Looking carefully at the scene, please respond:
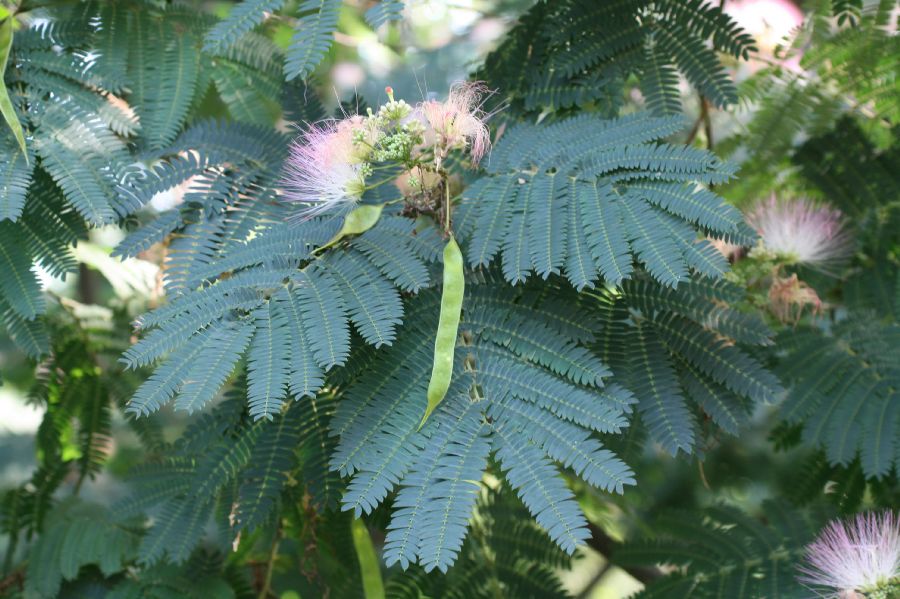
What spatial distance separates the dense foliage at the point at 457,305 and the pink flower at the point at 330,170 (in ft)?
0.05

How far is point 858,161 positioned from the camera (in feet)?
7.41

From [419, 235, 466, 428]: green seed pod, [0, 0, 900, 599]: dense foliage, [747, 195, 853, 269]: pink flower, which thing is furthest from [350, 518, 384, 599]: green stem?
[747, 195, 853, 269]: pink flower

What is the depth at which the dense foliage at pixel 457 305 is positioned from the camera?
1.30m

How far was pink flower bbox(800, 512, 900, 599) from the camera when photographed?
A: 1536mm

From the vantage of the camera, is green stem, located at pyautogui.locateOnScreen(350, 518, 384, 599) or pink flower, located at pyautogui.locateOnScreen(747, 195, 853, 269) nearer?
green stem, located at pyautogui.locateOnScreen(350, 518, 384, 599)

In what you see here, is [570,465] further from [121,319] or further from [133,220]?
[121,319]

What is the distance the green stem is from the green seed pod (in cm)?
57

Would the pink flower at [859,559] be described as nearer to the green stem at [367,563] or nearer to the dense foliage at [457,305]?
the dense foliage at [457,305]

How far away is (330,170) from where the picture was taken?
1.50 meters

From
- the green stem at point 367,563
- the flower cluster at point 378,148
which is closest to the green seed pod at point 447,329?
the flower cluster at point 378,148

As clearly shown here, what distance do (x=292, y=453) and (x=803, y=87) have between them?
62.0 inches

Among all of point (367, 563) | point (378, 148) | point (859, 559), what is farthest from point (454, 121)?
point (859, 559)

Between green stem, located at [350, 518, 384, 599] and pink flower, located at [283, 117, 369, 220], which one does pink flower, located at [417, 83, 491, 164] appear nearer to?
pink flower, located at [283, 117, 369, 220]

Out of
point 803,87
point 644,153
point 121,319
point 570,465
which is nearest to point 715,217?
point 644,153
